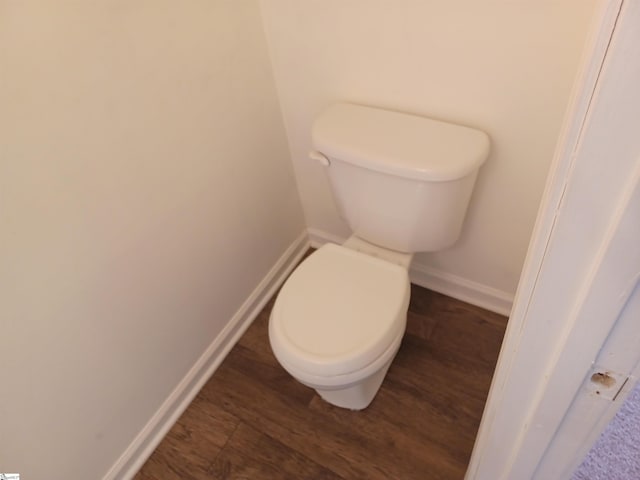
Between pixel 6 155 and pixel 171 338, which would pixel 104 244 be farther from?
pixel 171 338

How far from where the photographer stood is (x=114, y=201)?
39.5 inches

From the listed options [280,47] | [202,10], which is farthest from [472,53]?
[202,10]

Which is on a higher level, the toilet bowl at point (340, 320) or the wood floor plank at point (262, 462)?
the toilet bowl at point (340, 320)

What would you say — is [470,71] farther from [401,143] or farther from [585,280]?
[585,280]

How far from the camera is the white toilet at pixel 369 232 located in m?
1.07

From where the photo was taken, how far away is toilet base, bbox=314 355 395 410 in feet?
4.19

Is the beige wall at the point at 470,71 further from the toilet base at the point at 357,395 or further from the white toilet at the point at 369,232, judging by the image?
the toilet base at the point at 357,395

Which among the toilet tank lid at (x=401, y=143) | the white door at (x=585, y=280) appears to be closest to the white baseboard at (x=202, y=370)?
the toilet tank lid at (x=401, y=143)

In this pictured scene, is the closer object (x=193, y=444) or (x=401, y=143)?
(x=401, y=143)

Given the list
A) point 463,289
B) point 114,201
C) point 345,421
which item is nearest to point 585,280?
point 114,201

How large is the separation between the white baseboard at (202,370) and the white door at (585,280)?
108 centimetres

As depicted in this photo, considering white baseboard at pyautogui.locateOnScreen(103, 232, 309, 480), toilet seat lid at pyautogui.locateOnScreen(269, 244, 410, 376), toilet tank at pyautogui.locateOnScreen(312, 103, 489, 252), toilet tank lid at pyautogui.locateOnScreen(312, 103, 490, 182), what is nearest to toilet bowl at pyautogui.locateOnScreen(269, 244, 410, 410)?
toilet seat lid at pyautogui.locateOnScreen(269, 244, 410, 376)

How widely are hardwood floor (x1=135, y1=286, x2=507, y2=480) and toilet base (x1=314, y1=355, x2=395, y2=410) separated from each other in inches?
1.0

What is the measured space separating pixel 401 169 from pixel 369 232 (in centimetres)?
30
